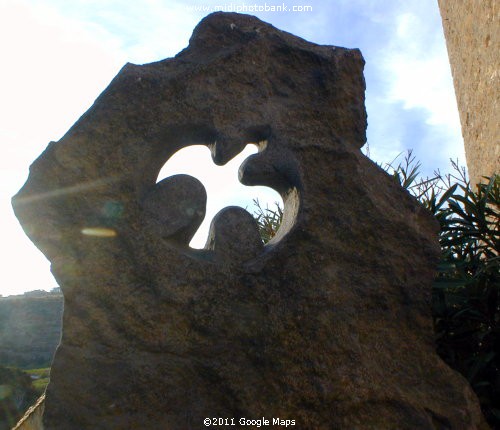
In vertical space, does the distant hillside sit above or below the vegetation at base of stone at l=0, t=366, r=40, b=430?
above

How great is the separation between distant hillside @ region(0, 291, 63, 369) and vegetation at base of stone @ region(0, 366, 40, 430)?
39.7 ft

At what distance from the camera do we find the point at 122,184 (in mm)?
2553

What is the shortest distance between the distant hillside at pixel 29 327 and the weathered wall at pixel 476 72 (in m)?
20.0

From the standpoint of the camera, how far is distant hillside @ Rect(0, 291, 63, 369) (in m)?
24.0

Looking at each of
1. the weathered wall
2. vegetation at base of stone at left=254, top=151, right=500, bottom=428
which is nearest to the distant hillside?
the weathered wall

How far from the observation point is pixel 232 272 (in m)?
2.54

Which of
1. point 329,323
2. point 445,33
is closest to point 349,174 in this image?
point 329,323

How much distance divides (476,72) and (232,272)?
4422 millimetres

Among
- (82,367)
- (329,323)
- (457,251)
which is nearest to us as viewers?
(82,367)

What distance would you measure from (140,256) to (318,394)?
0.86 m

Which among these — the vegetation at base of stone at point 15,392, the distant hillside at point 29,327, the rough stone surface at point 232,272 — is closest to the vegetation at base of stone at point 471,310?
the rough stone surface at point 232,272

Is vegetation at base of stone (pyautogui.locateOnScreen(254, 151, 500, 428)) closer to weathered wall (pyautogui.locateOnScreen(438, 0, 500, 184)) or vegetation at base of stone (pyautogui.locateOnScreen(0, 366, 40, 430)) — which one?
weathered wall (pyautogui.locateOnScreen(438, 0, 500, 184))

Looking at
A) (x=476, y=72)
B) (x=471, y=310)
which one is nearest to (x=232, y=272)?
(x=471, y=310)

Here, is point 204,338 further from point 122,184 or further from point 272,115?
point 272,115
